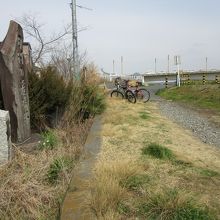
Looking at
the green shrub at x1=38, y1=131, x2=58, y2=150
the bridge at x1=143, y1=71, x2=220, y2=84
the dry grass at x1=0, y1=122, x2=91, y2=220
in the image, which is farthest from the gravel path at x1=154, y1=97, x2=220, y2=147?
the bridge at x1=143, y1=71, x2=220, y2=84

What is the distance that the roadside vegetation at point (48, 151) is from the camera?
4605mm

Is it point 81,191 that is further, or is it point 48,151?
point 48,151

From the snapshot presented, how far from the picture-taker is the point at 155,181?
17.0ft

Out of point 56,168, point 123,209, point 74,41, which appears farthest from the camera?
point 74,41

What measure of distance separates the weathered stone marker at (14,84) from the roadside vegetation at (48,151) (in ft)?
1.59

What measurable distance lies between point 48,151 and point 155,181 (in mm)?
2091

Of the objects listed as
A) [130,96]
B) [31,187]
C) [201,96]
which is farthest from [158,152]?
[201,96]

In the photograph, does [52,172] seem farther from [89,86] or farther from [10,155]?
[89,86]

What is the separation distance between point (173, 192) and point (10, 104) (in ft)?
12.9

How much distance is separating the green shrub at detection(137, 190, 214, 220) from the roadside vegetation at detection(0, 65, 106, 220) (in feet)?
3.32

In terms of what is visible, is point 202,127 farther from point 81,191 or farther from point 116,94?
point 116,94

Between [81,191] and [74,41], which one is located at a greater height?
[74,41]

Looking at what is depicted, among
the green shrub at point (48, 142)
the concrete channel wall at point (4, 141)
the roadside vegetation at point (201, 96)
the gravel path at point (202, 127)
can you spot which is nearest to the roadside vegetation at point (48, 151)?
the green shrub at point (48, 142)

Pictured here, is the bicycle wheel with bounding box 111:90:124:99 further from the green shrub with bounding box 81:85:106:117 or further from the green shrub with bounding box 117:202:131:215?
the green shrub with bounding box 117:202:131:215
